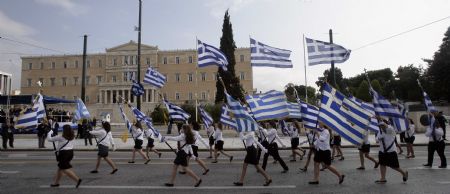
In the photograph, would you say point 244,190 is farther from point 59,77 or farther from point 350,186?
point 59,77

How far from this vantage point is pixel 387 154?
9625mm

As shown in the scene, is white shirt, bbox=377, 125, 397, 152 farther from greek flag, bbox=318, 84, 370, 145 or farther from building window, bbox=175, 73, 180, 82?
building window, bbox=175, 73, 180, 82

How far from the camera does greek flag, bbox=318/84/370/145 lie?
32.9ft

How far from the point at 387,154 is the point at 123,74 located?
88.9 meters

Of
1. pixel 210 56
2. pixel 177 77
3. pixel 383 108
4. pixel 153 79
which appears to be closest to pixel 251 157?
pixel 383 108

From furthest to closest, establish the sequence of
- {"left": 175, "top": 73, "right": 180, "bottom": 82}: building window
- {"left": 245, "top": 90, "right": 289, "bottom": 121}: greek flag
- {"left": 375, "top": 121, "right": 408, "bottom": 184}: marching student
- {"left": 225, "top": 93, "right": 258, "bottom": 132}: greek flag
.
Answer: {"left": 175, "top": 73, "right": 180, "bottom": 82}: building window, {"left": 245, "top": 90, "right": 289, "bottom": 121}: greek flag, {"left": 225, "top": 93, "right": 258, "bottom": 132}: greek flag, {"left": 375, "top": 121, "right": 408, "bottom": 184}: marching student

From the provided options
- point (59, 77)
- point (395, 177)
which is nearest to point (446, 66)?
point (395, 177)

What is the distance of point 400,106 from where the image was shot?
14.1 m

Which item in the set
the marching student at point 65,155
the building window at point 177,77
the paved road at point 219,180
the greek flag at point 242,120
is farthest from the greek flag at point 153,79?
the building window at point 177,77

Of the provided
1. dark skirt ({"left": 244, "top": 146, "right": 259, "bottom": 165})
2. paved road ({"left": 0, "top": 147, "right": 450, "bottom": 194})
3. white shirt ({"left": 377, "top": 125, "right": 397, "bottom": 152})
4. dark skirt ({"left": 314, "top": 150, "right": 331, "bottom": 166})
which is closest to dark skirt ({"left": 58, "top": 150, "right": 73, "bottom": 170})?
paved road ({"left": 0, "top": 147, "right": 450, "bottom": 194})

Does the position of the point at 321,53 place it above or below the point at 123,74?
below

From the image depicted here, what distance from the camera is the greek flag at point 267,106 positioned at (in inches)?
465

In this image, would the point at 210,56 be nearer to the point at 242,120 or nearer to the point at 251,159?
the point at 242,120

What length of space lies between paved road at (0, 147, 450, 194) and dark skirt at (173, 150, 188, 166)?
0.59 metres
